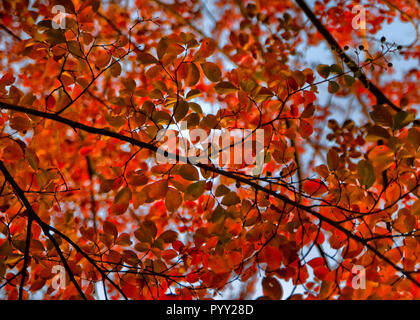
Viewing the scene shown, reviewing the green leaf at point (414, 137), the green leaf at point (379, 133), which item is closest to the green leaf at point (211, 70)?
the green leaf at point (379, 133)

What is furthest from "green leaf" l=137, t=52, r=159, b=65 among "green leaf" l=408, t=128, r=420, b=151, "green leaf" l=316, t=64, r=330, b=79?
"green leaf" l=408, t=128, r=420, b=151

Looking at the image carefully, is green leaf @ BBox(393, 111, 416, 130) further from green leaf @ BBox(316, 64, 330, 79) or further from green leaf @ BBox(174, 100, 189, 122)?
green leaf @ BBox(174, 100, 189, 122)

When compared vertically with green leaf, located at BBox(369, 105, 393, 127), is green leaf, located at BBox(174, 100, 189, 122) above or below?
above

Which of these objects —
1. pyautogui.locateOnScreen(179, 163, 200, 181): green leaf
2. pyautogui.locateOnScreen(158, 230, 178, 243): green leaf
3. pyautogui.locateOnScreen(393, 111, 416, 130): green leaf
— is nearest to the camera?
pyautogui.locateOnScreen(393, 111, 416, 130): green leaf

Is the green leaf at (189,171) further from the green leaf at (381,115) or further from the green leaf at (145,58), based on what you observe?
the green leaf at (381,115)

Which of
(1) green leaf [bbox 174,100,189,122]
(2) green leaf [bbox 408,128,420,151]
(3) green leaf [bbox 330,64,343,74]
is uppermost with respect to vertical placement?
(3) green leaf [bbox 330,64,343,74]

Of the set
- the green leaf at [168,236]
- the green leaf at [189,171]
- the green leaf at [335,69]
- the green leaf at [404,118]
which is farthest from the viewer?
the green leaf at [168,236]

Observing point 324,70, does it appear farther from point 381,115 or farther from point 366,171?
point 366,171

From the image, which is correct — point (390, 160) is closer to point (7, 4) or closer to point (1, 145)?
point (1, 145)

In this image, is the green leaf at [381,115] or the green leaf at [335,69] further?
the green leaf at [335,69]

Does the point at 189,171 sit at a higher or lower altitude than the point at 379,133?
lower

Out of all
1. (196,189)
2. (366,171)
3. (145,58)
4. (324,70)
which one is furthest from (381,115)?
(145,58)
